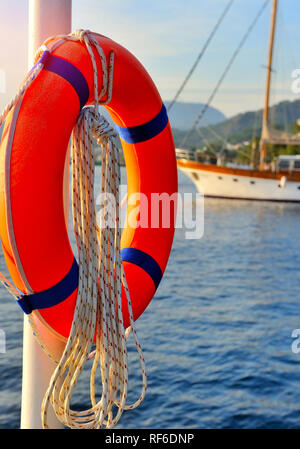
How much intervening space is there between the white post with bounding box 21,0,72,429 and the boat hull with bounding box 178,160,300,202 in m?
22.9

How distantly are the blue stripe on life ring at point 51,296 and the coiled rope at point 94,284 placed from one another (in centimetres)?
3

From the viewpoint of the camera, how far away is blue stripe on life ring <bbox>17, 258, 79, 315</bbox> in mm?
1616

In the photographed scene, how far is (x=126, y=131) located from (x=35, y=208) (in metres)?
0.56

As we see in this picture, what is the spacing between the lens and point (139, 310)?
1915 millimetres

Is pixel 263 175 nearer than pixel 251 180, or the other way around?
pixel 263 175

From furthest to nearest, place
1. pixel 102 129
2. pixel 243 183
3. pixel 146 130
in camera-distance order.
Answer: pixel 243 183
pixel 146 130
pixel 102 129

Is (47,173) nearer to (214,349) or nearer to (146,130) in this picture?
(146,130)

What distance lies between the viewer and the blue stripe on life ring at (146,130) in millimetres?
1962

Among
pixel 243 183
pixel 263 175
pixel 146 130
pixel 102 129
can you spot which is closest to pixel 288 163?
pixel 263 175

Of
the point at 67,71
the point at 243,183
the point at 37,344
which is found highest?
the point at 67,71

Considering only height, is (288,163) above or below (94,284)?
above

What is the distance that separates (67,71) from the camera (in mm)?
1617

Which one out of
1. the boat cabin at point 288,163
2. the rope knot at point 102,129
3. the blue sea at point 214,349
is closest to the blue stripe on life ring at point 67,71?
the rope knot at point 102,129

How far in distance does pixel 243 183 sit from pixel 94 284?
23.5 meters
